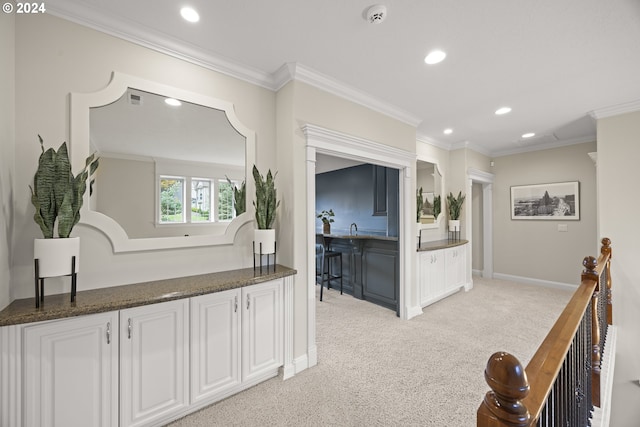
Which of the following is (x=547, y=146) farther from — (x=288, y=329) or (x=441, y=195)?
(x=288, y=329)

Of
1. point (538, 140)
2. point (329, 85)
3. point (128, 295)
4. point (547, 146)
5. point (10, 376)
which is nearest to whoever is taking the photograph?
point (10, 376)

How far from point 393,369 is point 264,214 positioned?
5.97 feet

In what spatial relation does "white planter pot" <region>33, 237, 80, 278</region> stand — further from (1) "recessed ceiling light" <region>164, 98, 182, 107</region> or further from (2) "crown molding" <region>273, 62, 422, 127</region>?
(2) "crown molding" <region>273, 62, 422, 127</region>

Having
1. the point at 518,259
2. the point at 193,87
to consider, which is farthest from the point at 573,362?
the point at 518,259

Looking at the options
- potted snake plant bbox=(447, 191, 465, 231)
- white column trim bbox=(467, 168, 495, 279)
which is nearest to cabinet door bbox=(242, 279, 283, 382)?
potted snake plant bbox=(447, 191, 465, 231)

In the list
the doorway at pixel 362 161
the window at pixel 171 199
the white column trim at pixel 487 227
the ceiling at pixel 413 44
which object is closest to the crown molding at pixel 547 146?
the white column trim at pixel 487 227

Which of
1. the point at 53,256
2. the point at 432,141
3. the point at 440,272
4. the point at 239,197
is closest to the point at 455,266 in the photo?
the point at 440,272

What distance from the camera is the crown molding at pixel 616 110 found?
3.02 m

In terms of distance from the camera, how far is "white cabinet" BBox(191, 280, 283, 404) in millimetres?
1788

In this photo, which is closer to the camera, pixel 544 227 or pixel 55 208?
pixel 55 208

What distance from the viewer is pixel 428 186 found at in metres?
4.45

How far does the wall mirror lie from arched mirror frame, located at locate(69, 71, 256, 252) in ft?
10.5

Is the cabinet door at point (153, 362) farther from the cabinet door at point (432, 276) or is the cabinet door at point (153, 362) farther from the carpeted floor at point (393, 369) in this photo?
the cabinet door at point (432, 276)

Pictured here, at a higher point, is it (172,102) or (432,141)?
(432,141)
